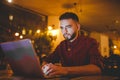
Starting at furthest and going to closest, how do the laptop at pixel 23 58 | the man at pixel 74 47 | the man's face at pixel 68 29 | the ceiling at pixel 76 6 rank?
the ceiling at pixel 76 6 → the man's face at pixel 68 29 → the man at pixel 74 47 → the laptop at pixel 23 58

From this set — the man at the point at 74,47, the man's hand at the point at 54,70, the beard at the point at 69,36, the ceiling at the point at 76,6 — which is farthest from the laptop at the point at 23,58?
the ceiling at the point at 76,6

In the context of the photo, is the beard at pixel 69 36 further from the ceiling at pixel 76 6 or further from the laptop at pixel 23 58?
the ceiling at pixel 76 6

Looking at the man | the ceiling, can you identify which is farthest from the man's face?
the ceiling

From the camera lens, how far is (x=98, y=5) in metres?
6.80

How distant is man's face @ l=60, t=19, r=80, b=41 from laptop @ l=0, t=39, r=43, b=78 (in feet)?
1.98

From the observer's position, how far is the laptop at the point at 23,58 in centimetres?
126

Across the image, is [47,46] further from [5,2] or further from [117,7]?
[117,7]

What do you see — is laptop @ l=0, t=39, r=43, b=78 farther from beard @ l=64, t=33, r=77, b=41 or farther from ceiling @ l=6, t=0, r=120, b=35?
ceiling @ l=6, t=0, r=120, b=35

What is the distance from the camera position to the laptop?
49.4 inches

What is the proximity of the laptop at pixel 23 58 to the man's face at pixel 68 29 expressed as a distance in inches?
23.8

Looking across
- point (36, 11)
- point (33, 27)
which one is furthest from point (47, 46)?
point (36, 11)

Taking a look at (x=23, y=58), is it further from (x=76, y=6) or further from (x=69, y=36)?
(x=76, y=6)

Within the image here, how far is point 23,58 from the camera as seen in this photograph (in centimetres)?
132

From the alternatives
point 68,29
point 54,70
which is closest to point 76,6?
point 68,29
